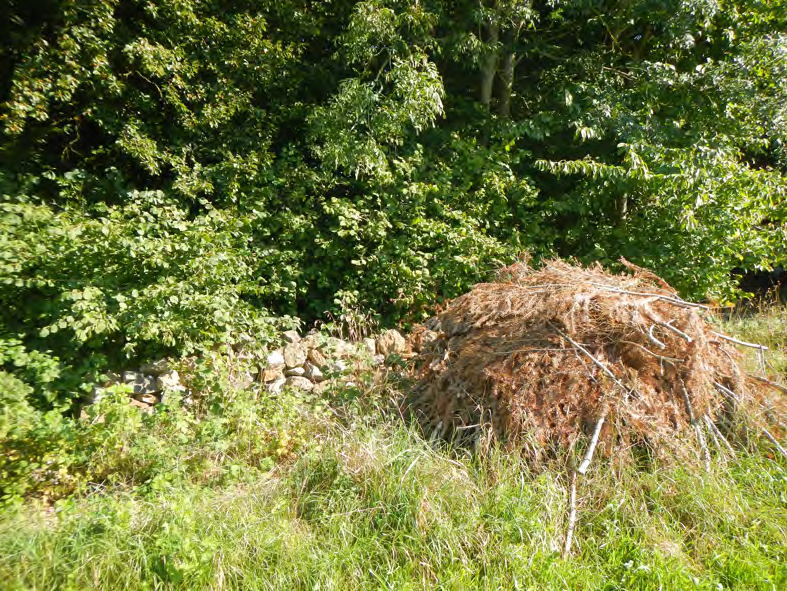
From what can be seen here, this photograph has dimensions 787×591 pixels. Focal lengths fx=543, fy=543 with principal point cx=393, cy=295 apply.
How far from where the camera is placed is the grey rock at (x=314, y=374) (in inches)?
196

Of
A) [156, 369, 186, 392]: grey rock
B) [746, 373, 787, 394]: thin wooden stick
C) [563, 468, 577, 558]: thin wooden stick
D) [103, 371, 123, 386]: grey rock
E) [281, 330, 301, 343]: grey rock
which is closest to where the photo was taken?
[563, 468, 577, 558]: thin wooden stick

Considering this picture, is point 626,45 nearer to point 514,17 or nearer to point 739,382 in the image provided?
point 514,17

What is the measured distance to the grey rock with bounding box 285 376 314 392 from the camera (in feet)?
15.6

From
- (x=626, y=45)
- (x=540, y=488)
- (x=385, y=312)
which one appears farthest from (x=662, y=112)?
(x=540, y=488)

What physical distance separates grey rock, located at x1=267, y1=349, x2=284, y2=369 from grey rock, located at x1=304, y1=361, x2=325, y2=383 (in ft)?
0.82

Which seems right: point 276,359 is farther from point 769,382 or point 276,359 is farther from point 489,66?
point 489,66

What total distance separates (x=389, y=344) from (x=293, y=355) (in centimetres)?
92

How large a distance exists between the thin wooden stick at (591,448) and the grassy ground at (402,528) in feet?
0.40

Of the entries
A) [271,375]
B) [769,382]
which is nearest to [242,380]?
[271,375]

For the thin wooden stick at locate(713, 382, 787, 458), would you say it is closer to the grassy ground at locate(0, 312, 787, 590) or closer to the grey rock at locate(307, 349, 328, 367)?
the grassy ground at locate(0, 312, 787, 590)

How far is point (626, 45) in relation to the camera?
7.50 meters

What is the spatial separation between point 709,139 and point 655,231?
1144mm

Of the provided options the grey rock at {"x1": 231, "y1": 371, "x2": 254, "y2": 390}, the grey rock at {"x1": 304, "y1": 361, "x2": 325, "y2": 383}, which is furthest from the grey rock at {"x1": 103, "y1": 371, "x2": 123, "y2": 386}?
the grey rock at {"x1": 304, "y1": 361, "x2": 325, "y2": 383}

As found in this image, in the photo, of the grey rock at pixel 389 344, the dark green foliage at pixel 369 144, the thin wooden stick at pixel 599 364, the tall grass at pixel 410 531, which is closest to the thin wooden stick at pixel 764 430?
the tall grass at pixel 410 531
